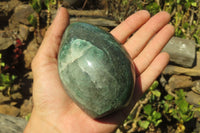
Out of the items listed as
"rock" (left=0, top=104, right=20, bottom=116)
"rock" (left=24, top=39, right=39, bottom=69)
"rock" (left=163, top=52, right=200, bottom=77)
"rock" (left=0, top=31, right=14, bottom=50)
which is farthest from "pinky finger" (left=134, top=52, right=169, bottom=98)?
"rock" (left=0, top=31, right=14, bottom=50)

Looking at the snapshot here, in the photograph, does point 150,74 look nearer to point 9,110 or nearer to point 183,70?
point 183,70

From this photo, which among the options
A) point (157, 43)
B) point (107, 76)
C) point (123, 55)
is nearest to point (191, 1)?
point (157, 43)

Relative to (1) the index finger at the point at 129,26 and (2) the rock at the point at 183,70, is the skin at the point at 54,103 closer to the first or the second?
(1) the index finger at the point at 129,26

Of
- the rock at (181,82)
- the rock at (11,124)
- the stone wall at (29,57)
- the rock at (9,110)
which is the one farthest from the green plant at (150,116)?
the rock at (9,110)

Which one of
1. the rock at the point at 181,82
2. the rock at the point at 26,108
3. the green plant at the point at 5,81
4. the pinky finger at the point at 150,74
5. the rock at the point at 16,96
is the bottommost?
the rock at the point at 26,108

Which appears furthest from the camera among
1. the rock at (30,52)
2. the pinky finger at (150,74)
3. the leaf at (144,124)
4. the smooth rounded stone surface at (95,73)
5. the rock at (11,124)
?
the rock at (30,52)

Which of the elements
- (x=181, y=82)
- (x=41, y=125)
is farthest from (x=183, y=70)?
(x=41, y=125)
